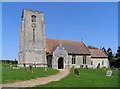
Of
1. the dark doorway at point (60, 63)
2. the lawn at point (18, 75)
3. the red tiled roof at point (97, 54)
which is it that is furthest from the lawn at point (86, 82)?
the red tiled roof at point (97, 54)

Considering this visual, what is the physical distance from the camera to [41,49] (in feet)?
188

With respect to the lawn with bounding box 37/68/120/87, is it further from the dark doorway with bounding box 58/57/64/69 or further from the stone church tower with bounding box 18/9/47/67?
the dark doorway with bounding box 58/57/64/69

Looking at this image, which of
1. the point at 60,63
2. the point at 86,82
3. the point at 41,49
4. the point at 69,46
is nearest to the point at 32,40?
the point at 41,49

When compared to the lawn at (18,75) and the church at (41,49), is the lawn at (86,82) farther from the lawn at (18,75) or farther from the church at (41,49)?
the church at (41,49)

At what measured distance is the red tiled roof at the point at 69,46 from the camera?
5975 centimetres

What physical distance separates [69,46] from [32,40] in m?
10.6

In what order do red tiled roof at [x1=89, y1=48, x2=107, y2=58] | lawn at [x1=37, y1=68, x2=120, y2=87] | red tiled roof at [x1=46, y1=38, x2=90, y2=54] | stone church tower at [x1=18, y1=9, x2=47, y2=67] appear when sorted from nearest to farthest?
lawn at [x1=37, y1=68, x2=120, y2=87] → stone church tower at [x1=18, y1=9, x2=47, y2=67] → red tiled roof at [x1=46, y1=38, x2=90, y2=54] → red tiled roof at [x1=89, y1=48, x2=107, y2=58]

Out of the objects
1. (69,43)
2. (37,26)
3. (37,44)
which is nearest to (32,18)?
(37,26)

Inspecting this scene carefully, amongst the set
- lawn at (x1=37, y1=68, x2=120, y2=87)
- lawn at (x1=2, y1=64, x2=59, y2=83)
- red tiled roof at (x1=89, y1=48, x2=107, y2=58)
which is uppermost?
red tiled roof at (x1=89, y1=48, x2=107, y2=58)

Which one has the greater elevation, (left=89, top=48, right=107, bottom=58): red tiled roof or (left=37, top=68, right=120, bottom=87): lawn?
(left=89, top=48, right=107, bottom=58): red tiled roof

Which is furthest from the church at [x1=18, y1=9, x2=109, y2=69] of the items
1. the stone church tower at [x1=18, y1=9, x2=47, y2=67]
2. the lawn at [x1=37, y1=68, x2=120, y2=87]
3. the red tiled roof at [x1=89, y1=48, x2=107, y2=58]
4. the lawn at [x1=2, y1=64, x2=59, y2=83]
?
the lawn at [x1=37, y1=68, x2=120, y2=87]

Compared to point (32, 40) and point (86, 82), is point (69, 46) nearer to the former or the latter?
point (32, 40)

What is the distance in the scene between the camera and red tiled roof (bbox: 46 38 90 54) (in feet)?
196

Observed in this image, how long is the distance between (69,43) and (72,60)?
500 cm
